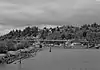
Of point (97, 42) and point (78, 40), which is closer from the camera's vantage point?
point (97, 42)

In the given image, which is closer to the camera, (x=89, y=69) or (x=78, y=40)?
(x=89, y=69)

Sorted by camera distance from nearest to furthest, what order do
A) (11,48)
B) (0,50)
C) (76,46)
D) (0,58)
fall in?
(0,58)
(0,50)
(11,48)
(76,46)

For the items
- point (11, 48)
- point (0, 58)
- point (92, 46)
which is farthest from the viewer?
point (92, 46)

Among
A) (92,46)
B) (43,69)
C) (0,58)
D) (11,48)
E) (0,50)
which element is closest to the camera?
(43,69)

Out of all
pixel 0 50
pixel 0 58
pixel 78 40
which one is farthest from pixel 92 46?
pixel 0 58

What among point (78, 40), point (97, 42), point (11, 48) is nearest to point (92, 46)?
point (97, 42)

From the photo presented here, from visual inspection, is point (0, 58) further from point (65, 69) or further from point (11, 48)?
point (11, 48)

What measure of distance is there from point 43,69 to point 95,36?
6294 inches

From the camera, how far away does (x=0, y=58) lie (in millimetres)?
52438

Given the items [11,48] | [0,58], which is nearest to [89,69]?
[0,58]

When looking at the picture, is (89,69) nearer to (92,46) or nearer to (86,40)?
(92,46)

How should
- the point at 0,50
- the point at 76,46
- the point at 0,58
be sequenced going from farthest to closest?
the point at 76,46 < the point at 0,50 < the point at 0,58

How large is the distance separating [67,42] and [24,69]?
150432mm

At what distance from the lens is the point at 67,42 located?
192250 millimetres
